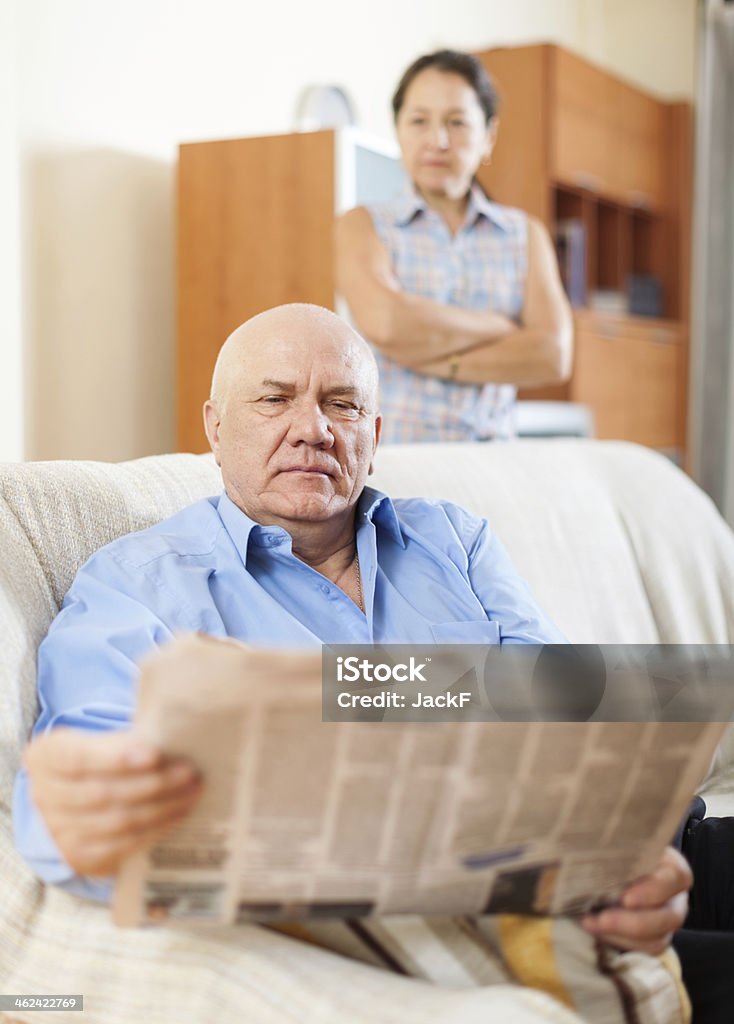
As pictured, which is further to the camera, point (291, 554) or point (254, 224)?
point (254, 224)

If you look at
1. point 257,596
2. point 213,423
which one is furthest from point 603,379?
point 257,596

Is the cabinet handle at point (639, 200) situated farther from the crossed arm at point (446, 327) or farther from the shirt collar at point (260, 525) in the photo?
the shirt collar at point (260, 525)

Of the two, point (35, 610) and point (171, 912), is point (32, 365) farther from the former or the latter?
point (171, 912)

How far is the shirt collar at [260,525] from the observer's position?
3.52 ft

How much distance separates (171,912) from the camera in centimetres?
67

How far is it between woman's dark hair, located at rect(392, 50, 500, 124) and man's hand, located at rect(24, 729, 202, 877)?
148 cm

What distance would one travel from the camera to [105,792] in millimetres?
648

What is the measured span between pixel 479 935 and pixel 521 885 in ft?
0.26

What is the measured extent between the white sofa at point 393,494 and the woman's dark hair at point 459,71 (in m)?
0.57

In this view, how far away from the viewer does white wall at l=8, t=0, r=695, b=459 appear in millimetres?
2486

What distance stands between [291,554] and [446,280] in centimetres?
96

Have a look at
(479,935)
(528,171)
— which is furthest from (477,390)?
(528,171)

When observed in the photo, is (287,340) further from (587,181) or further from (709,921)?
(587,181)

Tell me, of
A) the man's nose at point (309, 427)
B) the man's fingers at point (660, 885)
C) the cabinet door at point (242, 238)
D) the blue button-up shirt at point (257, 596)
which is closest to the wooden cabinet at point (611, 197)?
the cabinet door at point (242, 238)
